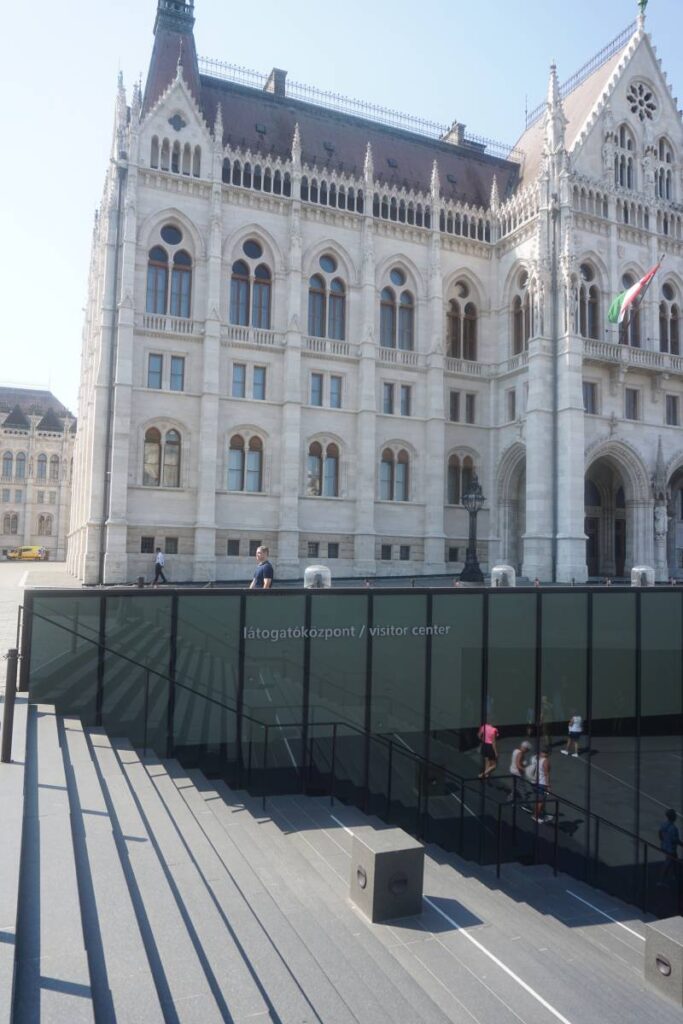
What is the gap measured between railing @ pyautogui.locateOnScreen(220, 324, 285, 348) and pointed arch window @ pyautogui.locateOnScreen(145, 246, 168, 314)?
10.2 feet

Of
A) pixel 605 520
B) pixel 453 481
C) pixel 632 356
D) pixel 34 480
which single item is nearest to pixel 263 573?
pixel 453 481

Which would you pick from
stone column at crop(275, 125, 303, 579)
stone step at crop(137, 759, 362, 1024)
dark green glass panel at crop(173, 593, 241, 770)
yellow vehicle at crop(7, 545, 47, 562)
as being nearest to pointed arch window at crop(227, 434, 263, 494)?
stone column at crop(275, 125, 303, 579)

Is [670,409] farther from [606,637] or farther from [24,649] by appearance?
[24,649]

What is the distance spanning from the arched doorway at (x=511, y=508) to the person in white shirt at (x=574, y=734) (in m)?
18.4

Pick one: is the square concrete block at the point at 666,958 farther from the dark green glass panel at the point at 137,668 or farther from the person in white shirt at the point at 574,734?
the person in white shirt at the point at 574,734

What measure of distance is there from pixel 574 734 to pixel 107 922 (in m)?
15.3

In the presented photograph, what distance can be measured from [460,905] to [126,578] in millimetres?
25220

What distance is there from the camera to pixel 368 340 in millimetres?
35469

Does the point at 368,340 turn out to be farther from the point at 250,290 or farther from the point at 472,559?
the point at 472,559

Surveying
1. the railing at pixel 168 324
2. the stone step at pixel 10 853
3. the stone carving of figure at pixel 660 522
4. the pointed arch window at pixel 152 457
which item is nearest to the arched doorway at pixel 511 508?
the stone carving of figure at pixel 660 522

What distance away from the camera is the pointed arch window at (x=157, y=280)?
32656 mm

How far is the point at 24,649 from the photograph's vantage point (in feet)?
36.4

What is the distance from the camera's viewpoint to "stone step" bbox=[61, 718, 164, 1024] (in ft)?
14.8

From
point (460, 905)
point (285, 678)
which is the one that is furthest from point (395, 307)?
point (460, 905)
